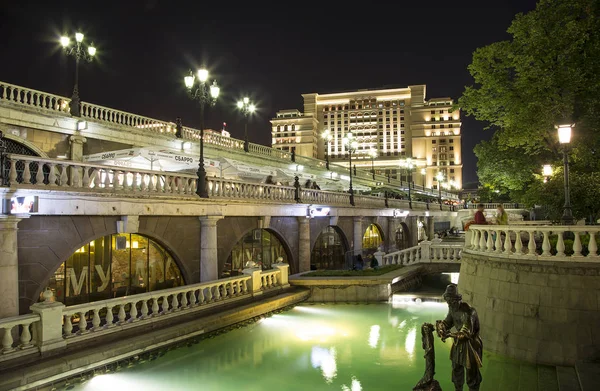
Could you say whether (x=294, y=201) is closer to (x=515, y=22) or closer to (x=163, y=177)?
(x=163, y=177)

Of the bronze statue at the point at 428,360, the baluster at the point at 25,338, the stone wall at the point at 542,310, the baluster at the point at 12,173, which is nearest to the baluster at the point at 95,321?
the baluster at the point at 25,338

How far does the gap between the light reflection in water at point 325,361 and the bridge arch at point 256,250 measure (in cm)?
628

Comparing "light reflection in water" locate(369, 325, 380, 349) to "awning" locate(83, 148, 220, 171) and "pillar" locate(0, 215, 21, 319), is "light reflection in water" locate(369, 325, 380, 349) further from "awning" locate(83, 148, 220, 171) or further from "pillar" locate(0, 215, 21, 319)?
"pillar" locate(0, 215, 21, 319)

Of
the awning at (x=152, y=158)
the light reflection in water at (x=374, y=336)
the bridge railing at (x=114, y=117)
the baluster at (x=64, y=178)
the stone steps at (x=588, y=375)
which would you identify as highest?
the bridge railing at (x=114, y=117)

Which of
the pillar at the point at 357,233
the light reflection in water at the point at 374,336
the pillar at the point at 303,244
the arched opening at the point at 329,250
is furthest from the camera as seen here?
the pillar at the point at 357,233

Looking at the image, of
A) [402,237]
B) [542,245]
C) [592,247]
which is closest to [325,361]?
[542,245]

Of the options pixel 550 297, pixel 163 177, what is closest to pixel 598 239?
pixel 550 297

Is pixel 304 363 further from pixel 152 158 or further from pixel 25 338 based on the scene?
pixel 152 158

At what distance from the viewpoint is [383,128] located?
5842 inches

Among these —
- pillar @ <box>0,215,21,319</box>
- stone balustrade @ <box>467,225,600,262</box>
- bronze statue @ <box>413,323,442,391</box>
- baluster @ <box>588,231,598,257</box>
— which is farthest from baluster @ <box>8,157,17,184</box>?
baluster @ <box>588,231,598,257</box>

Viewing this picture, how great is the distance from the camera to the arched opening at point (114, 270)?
1323 cm

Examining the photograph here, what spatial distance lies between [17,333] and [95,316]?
5.39 feet

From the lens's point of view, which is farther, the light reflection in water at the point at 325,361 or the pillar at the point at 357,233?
the pillar at the point at 357,233

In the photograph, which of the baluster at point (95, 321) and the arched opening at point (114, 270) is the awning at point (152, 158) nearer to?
the arched opening at point (114, 270)
